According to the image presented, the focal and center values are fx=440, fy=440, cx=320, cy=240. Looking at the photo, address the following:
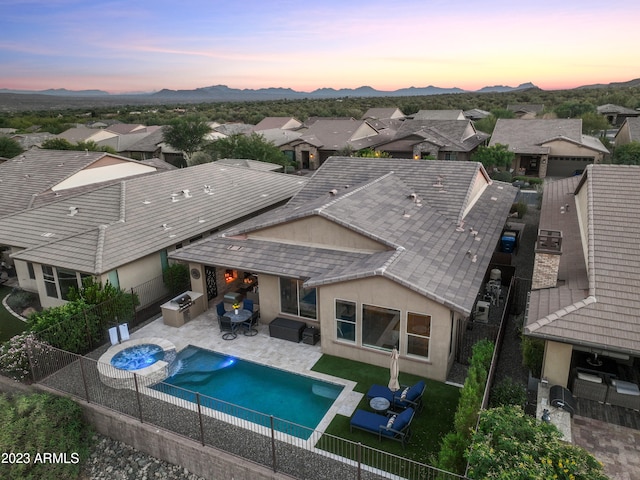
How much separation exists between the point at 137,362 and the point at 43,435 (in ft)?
11.4

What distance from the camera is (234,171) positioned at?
33312mm

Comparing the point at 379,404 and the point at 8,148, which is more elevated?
the point at 8,148

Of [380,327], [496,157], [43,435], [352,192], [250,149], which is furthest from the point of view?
[250,149]

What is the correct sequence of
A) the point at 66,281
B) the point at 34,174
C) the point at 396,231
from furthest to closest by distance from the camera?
the point at 34,174 → the point at 66,281 → the point at 396,231

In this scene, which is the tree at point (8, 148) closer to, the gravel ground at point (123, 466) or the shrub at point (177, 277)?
the shrub at point (177, 277)

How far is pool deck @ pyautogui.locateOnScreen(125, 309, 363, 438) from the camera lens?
46.4 ft

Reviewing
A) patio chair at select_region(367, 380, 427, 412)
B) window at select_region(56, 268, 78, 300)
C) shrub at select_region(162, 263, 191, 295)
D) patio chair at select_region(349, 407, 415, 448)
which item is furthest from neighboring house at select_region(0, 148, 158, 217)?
patio chair at select_region(349, 407, 415, 448)

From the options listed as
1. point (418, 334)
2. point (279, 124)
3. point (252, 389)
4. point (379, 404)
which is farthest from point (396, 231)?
point (279, 124)

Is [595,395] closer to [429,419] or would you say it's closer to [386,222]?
[429,419]

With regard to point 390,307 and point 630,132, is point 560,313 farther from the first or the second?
point 630,132

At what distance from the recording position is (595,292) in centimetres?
1251

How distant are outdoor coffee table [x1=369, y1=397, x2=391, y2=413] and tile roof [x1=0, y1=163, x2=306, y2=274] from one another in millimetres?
12087

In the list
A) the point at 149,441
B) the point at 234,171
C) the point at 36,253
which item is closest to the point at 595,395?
the point at 149,441

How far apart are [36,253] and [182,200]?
8323 millimetres
